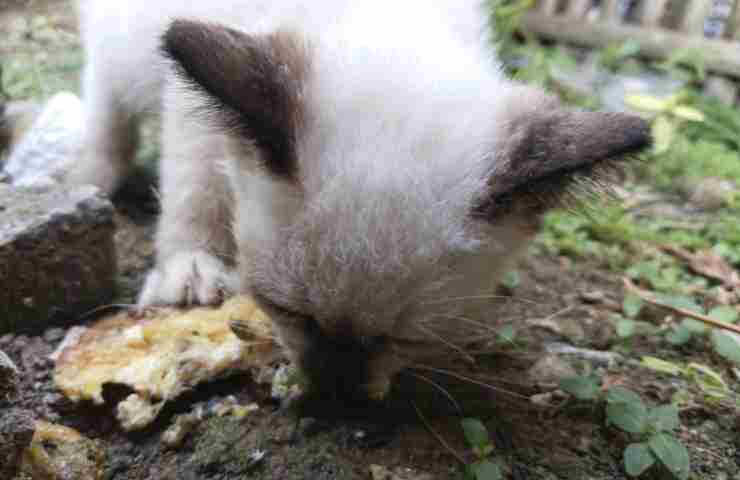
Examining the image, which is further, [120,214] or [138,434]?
[120,214]

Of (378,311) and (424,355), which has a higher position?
(378,311)

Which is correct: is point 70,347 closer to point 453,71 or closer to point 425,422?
point 425,422

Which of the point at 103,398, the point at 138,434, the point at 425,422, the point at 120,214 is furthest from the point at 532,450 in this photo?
the point at 120,214

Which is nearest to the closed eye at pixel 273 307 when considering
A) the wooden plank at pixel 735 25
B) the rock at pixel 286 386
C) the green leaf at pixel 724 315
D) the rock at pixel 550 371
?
the rock at pixel 286 386

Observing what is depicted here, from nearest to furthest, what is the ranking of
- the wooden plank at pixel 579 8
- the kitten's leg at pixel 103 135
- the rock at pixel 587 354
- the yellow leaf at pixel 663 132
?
the rock at pixel 587 354
the kitten's leg at pixel 103 135
the yellow leaf at pixel 663 132
the wooden plank at pixel 579 8

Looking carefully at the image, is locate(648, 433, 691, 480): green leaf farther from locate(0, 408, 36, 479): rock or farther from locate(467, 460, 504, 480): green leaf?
locate(0, 408, 36, 479): rock

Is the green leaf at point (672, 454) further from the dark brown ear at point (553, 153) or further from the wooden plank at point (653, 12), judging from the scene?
the wooden plank at point (653, 12)

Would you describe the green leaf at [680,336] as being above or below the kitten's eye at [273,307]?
below
